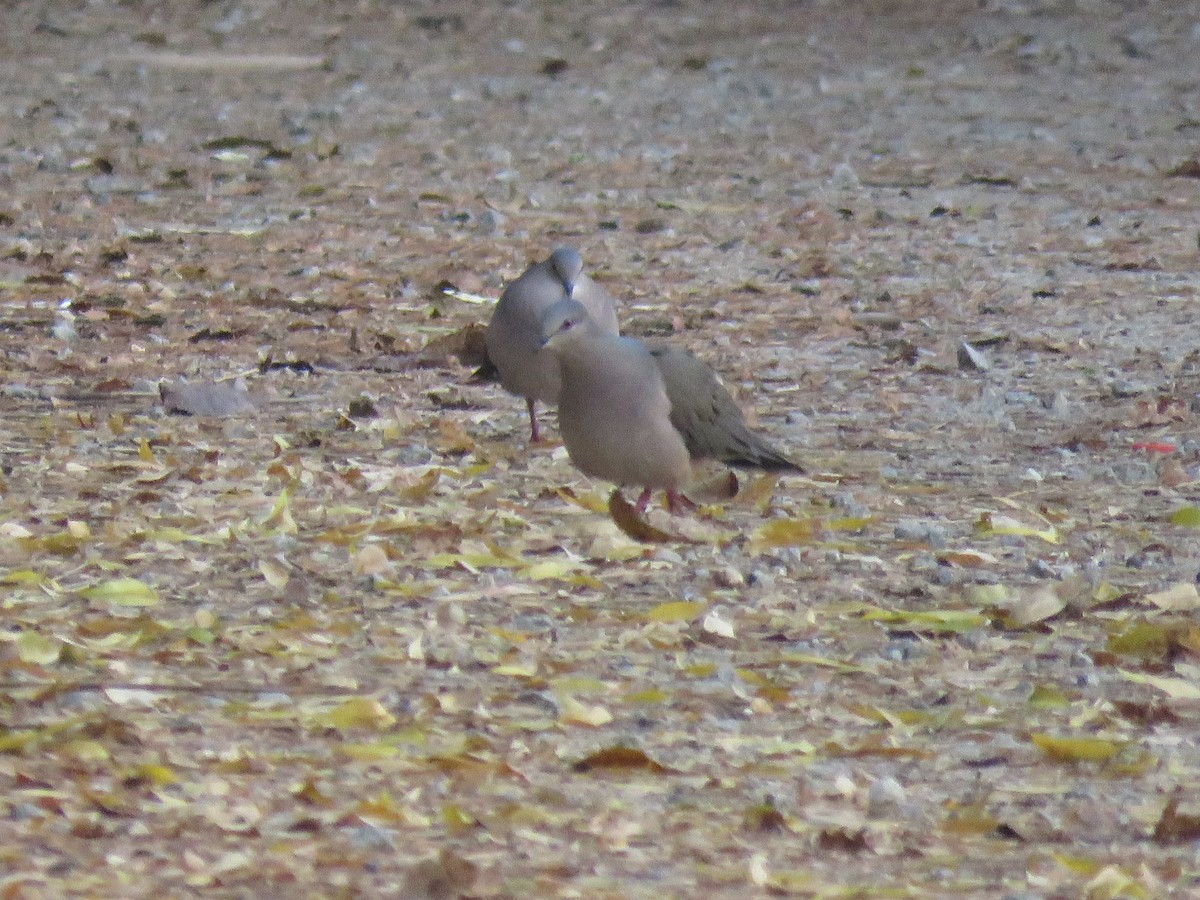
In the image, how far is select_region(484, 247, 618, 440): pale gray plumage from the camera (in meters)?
6.36

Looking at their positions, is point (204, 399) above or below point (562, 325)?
below

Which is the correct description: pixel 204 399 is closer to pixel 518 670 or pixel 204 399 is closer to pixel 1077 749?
pixel 518 670

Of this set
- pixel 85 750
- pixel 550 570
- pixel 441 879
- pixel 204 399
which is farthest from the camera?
pixel 204 399

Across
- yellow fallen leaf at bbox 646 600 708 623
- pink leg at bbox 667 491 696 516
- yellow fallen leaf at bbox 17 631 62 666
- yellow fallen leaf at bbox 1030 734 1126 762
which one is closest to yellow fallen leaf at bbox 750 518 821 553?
pink leg at bbox 667 491 696 516

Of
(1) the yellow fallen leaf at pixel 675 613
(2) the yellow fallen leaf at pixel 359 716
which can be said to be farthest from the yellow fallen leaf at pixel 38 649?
(1) the yellow fallen leaf at pixel 675 613

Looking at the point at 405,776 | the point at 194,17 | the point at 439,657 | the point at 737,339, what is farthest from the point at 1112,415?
the point at 194,17

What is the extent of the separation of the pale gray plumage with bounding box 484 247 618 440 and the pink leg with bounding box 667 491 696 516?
0.73 m

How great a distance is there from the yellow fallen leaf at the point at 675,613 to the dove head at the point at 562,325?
0.99 m

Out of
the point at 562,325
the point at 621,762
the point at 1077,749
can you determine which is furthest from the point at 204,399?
the point at 1077,749

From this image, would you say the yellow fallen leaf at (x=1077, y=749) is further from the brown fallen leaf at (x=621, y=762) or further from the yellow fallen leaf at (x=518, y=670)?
the yellow fallen leaf at (x=518, y=670)

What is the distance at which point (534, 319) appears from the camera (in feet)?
21.1

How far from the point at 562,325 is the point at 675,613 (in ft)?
3.45

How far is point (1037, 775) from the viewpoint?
3.87m

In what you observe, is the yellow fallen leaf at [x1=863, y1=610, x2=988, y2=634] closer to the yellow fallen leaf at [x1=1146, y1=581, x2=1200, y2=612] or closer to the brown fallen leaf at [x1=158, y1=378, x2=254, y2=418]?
the yellow fallen leaf at [x1=1146, y1=581, x2=1200, y2=612]
